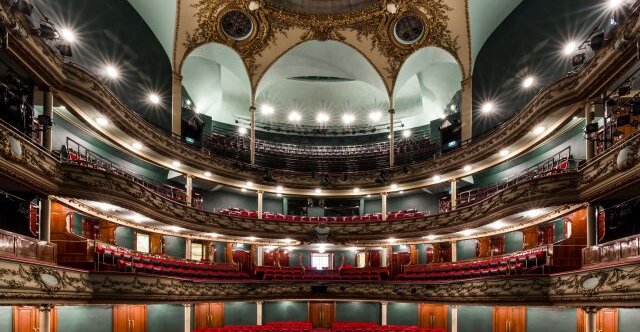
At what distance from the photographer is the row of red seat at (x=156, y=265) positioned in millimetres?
11906

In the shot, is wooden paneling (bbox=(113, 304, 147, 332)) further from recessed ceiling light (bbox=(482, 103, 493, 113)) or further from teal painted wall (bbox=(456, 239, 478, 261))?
recessed ceiling light (bbox=(482, 103, 493, 113))

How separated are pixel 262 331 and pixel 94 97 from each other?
→ 907cm

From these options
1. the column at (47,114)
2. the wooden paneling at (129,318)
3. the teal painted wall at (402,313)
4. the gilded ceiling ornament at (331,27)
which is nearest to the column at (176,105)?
the gilded ceiling ornament at (331,27)

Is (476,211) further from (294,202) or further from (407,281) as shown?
(294,202)

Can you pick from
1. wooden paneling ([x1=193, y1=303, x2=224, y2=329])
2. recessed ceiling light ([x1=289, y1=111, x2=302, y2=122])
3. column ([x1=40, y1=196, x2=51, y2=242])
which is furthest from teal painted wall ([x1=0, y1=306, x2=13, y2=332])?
recessed ceiling light ([x1=289, y1=111, x2=302, y2=122])

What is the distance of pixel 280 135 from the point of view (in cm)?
2522

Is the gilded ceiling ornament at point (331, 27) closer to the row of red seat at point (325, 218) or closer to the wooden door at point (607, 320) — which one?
the row of red seat at point (325, 218)

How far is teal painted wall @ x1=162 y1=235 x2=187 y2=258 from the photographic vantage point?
1849 centimetres

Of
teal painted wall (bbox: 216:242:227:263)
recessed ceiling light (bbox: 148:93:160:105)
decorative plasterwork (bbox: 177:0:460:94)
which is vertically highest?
decorative plasterwork (bbox: 177:0:460:94)

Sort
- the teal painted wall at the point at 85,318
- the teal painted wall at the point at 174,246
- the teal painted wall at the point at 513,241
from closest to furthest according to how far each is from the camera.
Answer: the teal painted wall at the point at 85,318, the teal painted wall at the point at 513,241, the teal painted wall at the point at 174,246

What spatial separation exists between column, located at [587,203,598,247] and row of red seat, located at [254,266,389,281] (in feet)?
32.2

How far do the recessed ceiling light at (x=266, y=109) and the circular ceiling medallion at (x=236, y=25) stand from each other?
214 inches

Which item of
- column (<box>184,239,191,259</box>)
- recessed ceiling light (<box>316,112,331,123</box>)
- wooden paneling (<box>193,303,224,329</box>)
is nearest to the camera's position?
wooden paneling (<box>193,303,224,329</box>)

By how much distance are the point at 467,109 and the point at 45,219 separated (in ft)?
52.5
